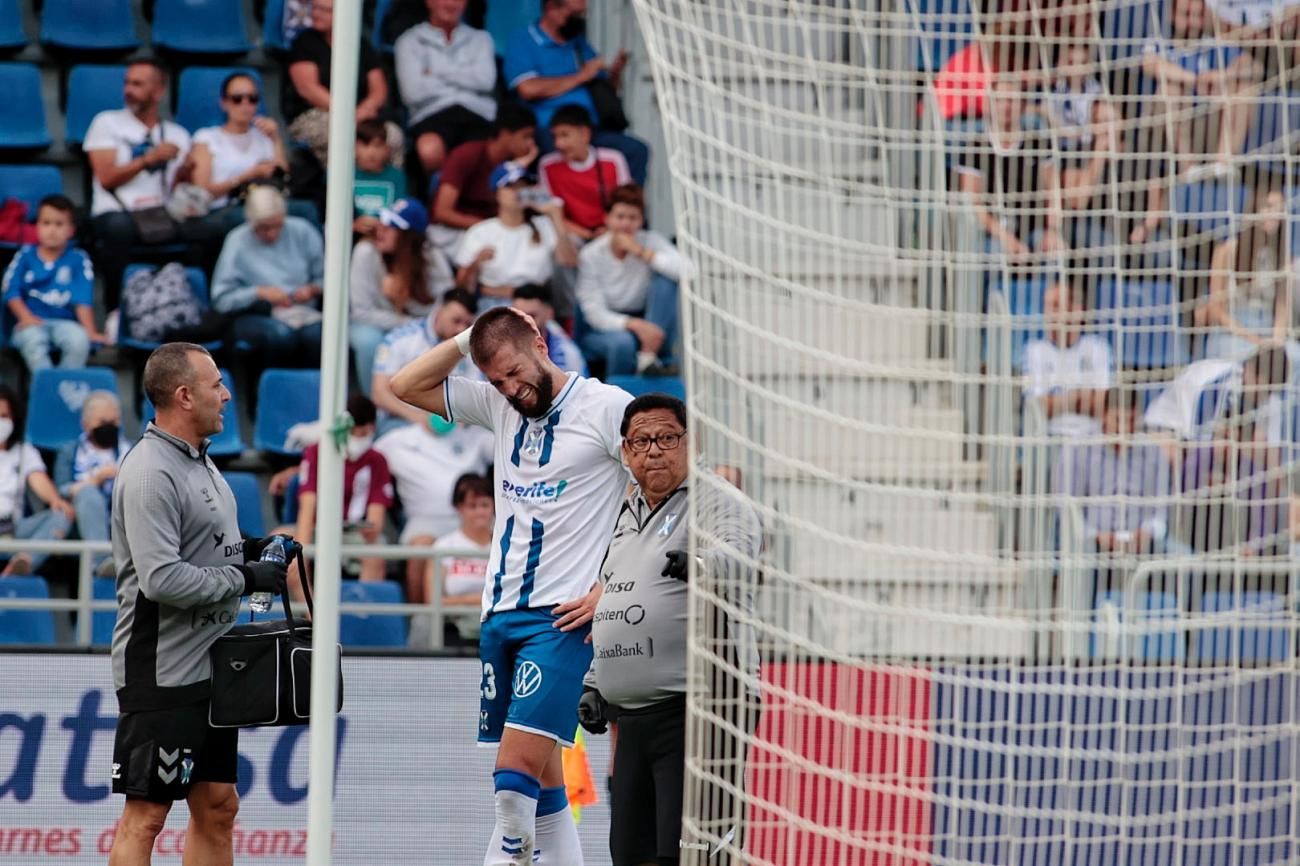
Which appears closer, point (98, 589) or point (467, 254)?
point (98, 589)

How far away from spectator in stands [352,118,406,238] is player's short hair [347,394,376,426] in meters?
1.67

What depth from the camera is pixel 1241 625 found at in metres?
4.74

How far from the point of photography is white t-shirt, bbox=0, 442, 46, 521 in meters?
10.1

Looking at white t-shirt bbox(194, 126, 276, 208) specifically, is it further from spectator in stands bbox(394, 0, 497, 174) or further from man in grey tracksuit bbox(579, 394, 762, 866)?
man in grey tracksuit bbox(579, 394, 762, 866)

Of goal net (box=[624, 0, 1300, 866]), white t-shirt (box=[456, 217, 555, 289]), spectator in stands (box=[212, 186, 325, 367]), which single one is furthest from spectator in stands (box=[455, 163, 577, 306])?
goal net (box=[624, 0, 1300, 866])

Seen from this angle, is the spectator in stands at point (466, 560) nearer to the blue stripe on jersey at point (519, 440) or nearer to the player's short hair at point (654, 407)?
the blue stripe on jersey at point (519, 440)

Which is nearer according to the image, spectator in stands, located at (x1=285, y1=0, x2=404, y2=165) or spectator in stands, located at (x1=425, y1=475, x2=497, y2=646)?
spectator in stands, located at (x1=425, y1=475, x2=497, y2=646)

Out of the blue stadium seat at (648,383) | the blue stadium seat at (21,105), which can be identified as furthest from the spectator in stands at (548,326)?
the blue stadium seat at (21,105)

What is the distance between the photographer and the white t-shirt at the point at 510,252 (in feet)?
36.4

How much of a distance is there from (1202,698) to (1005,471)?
32.3 inches

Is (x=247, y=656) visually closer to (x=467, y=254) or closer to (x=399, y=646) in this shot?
(x=399, y=646)

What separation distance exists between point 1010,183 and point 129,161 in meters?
7.86

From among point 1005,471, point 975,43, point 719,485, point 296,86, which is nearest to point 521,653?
point 719,485

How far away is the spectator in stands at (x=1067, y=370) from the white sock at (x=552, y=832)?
8.15ft
